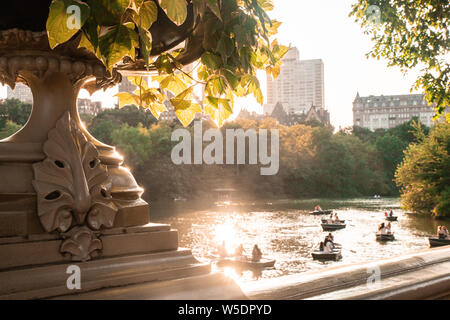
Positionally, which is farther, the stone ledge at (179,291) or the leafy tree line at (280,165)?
the leafy tree line at (280,165)

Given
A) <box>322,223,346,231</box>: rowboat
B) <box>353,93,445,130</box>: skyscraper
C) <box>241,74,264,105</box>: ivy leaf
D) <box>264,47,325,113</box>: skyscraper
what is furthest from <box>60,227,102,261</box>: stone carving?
<box>264,47,325,113</box>: skyscraper

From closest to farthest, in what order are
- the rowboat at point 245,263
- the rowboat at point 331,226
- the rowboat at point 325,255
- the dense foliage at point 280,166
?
the rowboat at point 245,263, the rowboat at point 325,255, the rowboat at point 331,226, the dense foliage at point 280,166

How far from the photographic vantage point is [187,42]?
1.05m

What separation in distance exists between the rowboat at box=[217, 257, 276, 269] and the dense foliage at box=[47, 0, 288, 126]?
13.6 meters

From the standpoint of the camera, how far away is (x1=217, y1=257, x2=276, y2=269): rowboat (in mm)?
14438

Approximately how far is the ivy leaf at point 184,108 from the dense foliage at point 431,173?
2742 centimetres

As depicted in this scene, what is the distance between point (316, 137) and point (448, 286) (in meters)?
50.9

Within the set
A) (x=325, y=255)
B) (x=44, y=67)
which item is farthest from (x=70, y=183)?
(x=325, y=255)

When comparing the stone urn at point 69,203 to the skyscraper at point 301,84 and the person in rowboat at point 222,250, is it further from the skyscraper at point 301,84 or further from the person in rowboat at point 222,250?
the skyscraper at point 301,84

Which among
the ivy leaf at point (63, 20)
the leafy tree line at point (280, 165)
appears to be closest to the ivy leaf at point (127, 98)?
the ivy leaf at point (63, 20)

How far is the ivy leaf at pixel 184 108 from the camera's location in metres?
1.04

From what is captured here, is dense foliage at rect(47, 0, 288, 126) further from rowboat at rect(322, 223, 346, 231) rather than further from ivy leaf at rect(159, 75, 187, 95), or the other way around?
rowboat at rect(322, 223, 346, 231)

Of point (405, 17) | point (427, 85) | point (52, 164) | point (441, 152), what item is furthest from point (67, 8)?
point (441, 152)
